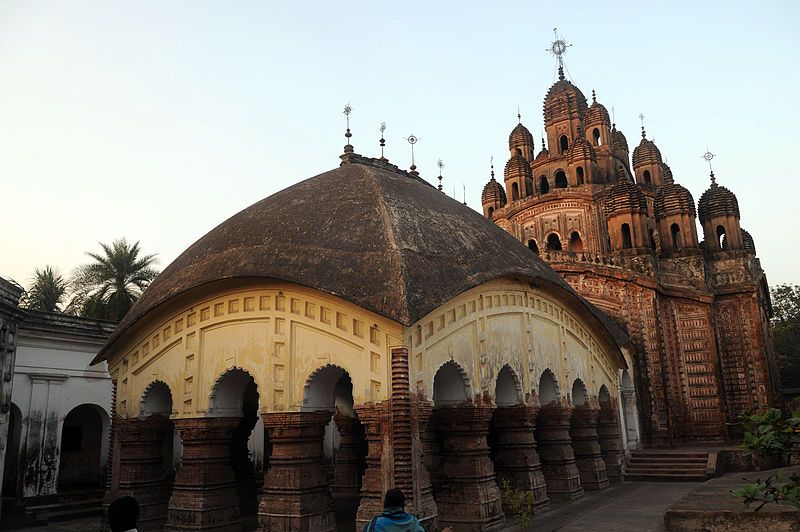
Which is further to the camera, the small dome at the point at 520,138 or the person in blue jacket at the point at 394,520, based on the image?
the small dome at the point at 520,138

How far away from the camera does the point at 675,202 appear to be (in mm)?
26359

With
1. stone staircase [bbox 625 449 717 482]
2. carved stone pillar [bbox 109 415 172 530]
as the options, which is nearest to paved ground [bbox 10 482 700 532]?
stone staircase [bbox 625 449 717 482]

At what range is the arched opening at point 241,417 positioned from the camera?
37.3 feet

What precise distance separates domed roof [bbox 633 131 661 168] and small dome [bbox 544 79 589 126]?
3.91 m

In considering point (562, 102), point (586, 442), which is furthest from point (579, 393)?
point (562, 102)

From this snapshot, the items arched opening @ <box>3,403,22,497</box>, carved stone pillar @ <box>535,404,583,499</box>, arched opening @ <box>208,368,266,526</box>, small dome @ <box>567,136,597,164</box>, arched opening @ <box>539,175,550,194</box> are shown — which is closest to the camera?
arched opening @ <box>208,368,266,526</box>

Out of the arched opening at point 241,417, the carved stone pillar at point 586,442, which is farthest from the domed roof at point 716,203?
the arched opening at point 241,417

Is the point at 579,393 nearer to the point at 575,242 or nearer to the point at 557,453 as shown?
the point at 557,453

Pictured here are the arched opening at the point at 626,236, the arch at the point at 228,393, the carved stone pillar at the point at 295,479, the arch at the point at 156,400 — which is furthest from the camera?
the arched opening at the point at 626,236

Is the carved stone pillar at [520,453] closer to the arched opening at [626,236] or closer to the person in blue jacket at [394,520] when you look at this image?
the person in blue jacket at [394,520]

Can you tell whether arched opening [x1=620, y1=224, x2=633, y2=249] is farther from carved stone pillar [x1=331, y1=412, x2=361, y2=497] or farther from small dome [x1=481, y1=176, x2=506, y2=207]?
carved stone pillar [x1=331, y1=412, x2=361, y2=497]

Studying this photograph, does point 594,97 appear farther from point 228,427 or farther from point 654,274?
point 228,427

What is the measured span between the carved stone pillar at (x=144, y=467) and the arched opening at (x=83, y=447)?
20.4ft

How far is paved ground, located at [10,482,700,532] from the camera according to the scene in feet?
36.5
